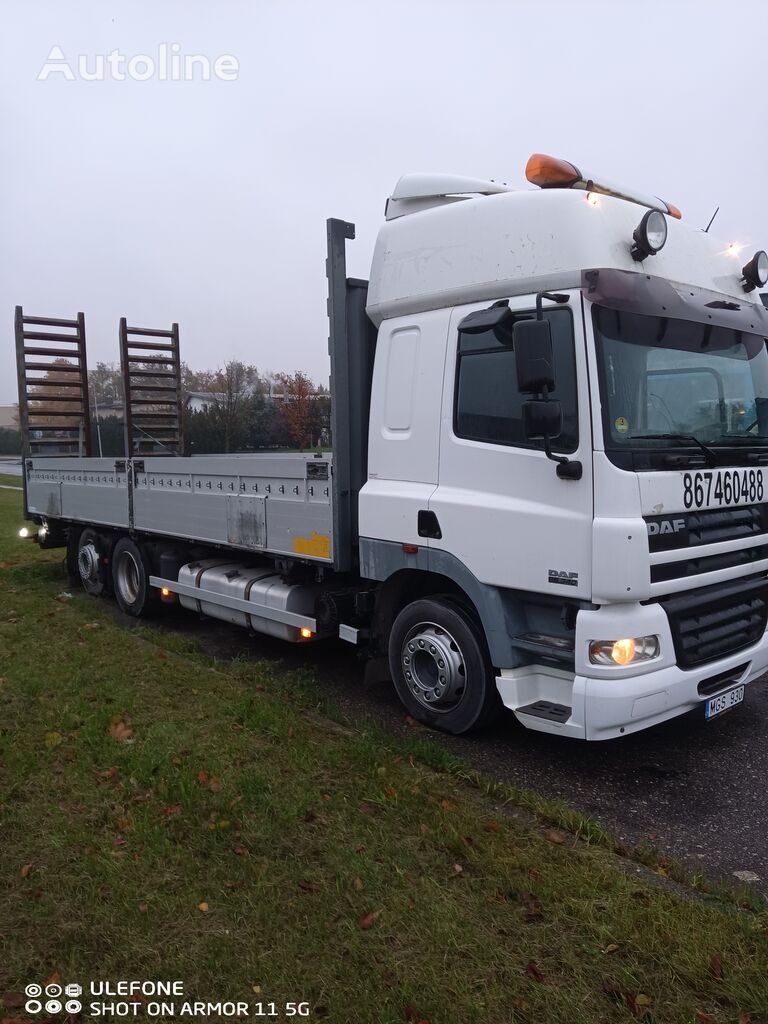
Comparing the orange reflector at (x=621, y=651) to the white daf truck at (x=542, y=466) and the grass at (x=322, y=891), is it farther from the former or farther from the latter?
the grass at (x=322, y=891)

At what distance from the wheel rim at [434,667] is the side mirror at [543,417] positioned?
144cm

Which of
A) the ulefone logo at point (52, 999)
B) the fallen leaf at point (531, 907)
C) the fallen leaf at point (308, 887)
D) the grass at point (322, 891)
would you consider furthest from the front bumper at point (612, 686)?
the ulefone logo at point (52, 999)

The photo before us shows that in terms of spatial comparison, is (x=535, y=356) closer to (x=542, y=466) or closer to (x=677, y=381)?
(x=542, y=466)

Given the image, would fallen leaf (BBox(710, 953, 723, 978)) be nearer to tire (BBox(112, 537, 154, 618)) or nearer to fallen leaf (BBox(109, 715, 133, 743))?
fallen leaf (BBox(109, 715, 133, 743))

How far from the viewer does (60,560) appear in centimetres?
1142

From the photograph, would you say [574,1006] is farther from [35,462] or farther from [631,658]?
[35,462]

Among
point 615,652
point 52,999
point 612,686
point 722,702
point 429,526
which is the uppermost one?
point 429,526

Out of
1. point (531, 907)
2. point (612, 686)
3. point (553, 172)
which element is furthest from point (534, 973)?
point (553, 172)

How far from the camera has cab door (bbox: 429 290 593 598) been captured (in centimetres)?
391

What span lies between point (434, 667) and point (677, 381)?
221 cm

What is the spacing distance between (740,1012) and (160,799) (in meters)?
2.64

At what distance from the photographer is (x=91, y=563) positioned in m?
9.14

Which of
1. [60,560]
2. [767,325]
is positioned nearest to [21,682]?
[767,325]

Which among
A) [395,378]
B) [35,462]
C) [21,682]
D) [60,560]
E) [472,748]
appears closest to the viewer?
[472,748]
